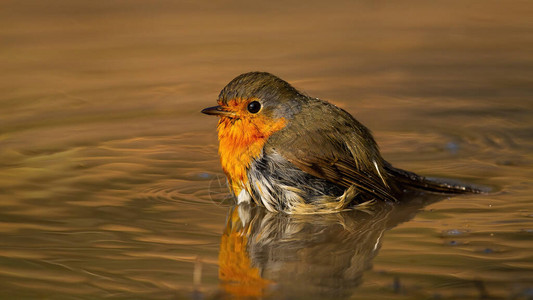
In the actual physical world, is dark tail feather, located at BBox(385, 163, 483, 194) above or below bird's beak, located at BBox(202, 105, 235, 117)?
below

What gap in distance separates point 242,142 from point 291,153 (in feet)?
0.95

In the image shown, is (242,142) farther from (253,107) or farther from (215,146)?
(215,146)

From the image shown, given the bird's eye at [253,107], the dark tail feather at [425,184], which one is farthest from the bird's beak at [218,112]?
the dark tail feather at [425,184]

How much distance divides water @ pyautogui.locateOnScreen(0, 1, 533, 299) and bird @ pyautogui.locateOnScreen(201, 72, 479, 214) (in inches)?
4.8

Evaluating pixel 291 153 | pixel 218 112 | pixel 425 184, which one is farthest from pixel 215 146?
pixel 425 184

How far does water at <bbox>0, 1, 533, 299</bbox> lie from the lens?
404cm

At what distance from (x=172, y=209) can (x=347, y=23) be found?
520 centimetres

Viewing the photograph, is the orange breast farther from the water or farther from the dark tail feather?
the dark tail feather

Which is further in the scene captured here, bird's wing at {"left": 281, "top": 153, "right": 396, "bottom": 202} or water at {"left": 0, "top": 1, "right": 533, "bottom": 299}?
bird's wing at {"left": 281, "top": 153, "right": 396, "bottom": 202}

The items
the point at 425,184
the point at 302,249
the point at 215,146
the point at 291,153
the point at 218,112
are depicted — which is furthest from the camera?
the point at 215,146

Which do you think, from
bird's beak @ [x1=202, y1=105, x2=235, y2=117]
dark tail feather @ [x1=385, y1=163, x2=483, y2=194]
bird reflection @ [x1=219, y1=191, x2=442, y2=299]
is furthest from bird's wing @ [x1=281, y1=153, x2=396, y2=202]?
bird's beak @ [x1=202, y1=105, x2=235, y2=117]

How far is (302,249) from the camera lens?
438 centimetres

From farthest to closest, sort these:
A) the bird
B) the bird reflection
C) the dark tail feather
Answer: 1. the dark tail feather
2. the bird
3. the bird reflection

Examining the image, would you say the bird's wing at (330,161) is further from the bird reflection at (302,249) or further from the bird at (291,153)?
the bird reflection at (302,249)
